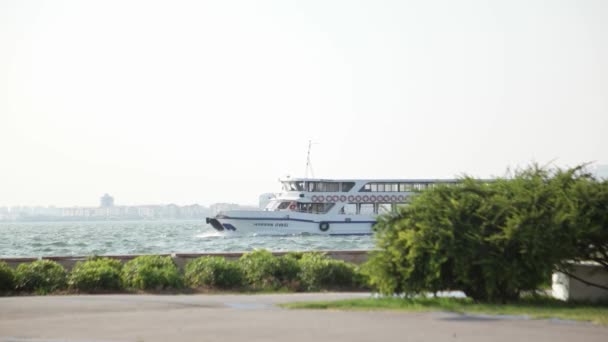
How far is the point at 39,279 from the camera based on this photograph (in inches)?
695

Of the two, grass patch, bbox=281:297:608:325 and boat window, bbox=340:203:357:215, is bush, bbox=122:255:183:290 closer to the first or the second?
grass patch, bbox=281:297:608:325

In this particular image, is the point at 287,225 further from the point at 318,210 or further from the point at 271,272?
the point at 271,272

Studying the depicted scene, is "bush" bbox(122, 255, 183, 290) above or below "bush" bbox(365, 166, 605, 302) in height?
below

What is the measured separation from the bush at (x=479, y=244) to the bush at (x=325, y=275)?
10.4 feet

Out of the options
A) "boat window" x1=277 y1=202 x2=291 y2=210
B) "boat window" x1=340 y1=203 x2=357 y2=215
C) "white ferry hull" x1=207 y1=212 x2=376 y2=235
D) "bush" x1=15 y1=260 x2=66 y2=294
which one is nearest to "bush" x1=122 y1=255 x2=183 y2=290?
"bush" x1=15 y1=260 x2=66 y2=294

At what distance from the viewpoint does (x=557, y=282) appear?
15.9 metres

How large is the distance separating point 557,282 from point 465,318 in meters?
3.76

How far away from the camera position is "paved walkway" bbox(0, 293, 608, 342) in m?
11.3

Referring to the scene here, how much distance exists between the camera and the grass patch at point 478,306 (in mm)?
13164

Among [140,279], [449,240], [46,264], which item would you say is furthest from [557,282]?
[46,264]

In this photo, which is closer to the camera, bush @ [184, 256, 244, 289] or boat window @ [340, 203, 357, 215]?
bush @ [184, 256, 244, 289]

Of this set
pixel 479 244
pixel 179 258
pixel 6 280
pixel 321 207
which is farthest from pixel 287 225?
pixel 479 244

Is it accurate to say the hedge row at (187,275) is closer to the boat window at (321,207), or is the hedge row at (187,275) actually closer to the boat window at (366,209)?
the boat window at (321,207)

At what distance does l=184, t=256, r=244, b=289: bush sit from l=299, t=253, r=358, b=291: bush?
1351 mm
